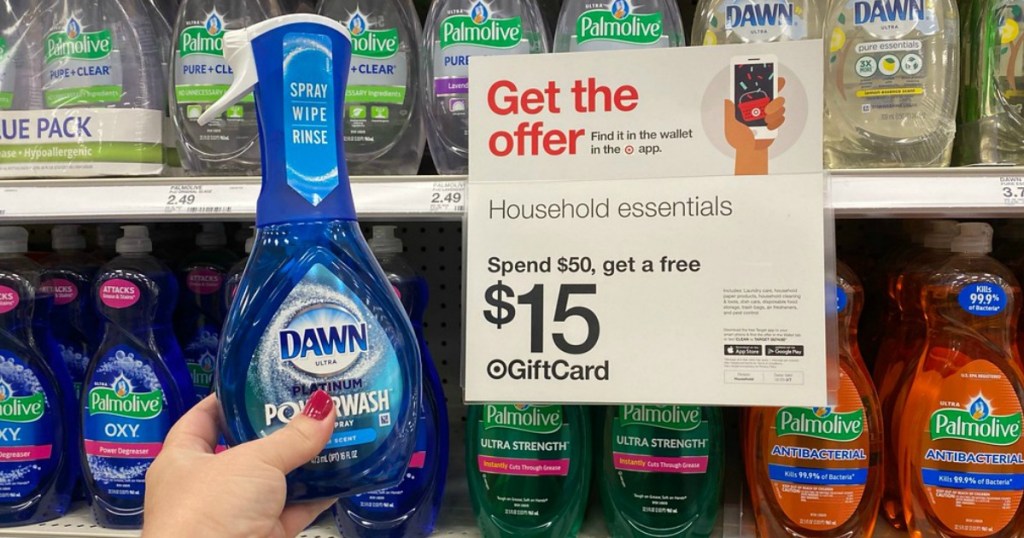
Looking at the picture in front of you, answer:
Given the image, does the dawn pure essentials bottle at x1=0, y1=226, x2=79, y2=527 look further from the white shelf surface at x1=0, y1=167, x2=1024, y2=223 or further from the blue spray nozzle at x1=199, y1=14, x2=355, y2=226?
the blue spray nozzle at x1=199, y1=14, x2=355, y2=226

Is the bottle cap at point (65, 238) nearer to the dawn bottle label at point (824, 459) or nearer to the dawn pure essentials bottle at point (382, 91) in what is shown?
the dawn pure essentials bottle at point (382, 91)

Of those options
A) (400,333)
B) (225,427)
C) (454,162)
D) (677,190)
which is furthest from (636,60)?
(225,427)

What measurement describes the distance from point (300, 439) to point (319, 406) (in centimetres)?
4

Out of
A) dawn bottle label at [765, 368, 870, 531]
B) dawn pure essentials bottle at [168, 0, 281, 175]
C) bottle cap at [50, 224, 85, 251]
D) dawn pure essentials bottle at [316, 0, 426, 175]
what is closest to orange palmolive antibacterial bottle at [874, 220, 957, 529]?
dawn bottle label at [765, 368, 870, 531]

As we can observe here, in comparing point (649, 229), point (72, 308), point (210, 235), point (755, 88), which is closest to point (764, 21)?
point (755, 88)

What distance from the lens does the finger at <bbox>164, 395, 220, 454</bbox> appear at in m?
0.82

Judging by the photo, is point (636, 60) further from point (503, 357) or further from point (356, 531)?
point (356, 531)

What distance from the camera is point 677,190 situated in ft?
3.01

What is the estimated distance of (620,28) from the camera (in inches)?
41.2

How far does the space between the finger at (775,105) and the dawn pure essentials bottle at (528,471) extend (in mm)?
521

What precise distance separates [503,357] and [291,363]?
0.27 meters

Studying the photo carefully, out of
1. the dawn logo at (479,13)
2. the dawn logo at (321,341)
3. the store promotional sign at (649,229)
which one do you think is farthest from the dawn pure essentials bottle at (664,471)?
the dawn logo at (479,13)

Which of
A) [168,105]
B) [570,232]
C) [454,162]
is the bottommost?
[570,232]

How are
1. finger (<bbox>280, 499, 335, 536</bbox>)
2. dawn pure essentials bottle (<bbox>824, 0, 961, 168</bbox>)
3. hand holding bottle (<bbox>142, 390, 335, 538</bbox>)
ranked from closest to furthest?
hand holding bottle (<bbox>142, 390, 335, 538</bbox>) → finger (<bbox>280, 499, 335, 536</bbox>) → dawn pure essentials bottle (<bbox>824, 0, 961, 168</bbox>)
